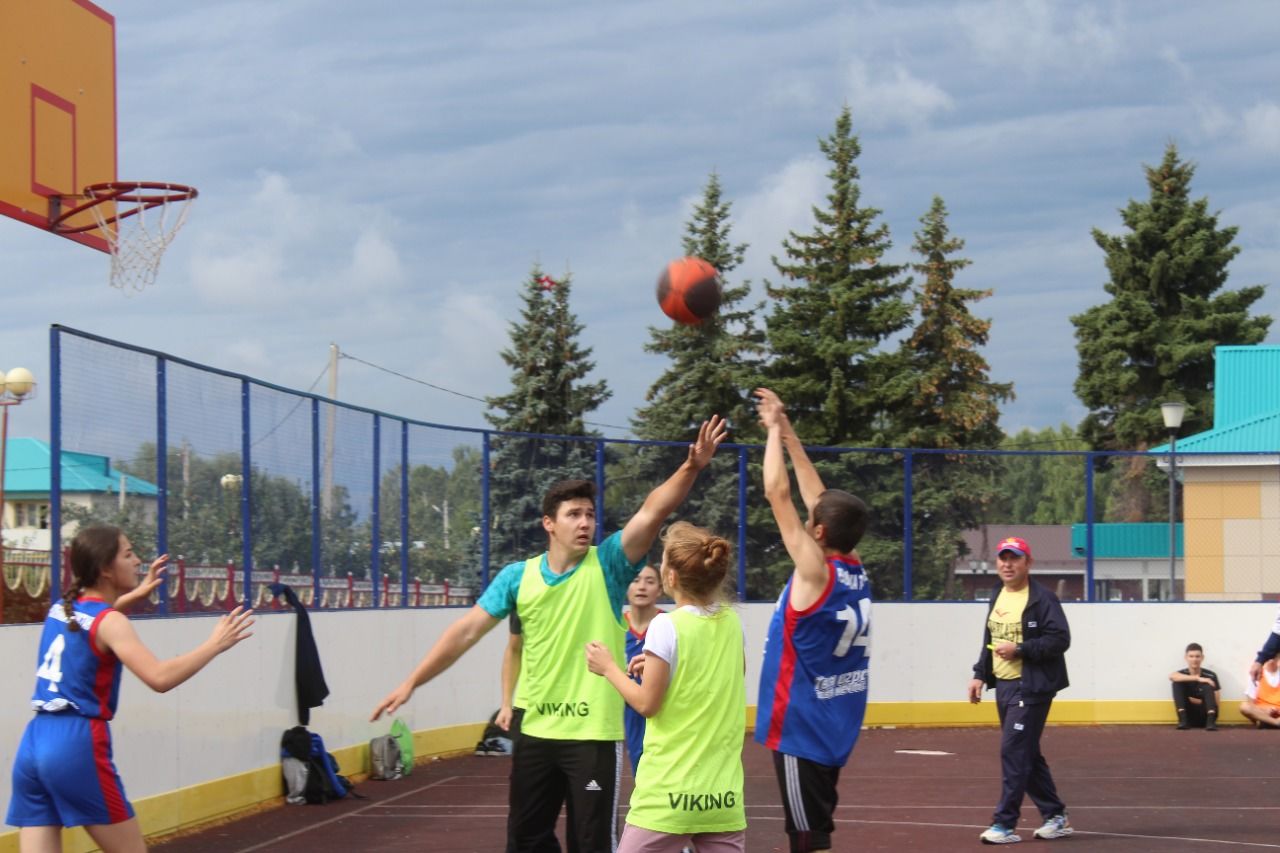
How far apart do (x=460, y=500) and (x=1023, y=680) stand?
8.30 meters

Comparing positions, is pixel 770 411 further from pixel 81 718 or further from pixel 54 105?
pixel 54 105

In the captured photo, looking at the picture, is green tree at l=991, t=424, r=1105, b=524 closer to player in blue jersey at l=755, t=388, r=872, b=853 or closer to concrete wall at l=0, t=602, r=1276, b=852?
concrete wall at l=0, t=602, r=1276, b=852

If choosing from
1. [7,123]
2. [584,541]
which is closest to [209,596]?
[7,123]

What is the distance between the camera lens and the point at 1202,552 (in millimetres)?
21672

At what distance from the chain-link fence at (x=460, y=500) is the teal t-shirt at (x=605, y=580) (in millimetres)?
4353

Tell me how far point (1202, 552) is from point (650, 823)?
17242 mm

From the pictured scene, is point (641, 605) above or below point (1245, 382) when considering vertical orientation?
below

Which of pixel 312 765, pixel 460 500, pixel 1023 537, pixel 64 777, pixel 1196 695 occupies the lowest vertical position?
pixel 1196 695

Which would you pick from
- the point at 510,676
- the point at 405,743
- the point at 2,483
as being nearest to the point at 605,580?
the point at 510,676

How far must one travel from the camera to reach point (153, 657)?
254 inches

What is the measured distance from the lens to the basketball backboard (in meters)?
15.1

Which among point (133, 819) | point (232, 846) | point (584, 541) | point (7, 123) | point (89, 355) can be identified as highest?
point (7, 123)

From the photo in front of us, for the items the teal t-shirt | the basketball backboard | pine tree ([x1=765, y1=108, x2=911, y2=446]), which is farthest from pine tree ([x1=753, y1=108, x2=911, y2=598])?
the teal t-shirt

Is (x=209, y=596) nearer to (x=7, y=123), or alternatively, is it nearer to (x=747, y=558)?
(x=7, y=123)
